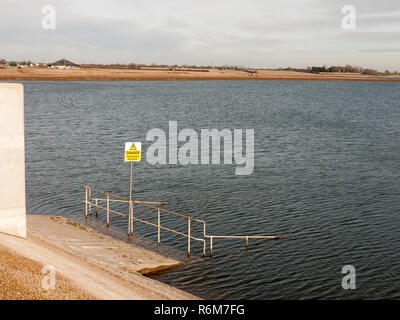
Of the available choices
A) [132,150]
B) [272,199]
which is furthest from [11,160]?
[272,199]

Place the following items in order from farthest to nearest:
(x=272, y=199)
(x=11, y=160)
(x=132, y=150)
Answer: (x=272, y=199)
(x=132, y=150)
(x=11, y=160)

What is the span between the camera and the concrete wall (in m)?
19.1

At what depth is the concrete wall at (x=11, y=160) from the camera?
62.7 ft

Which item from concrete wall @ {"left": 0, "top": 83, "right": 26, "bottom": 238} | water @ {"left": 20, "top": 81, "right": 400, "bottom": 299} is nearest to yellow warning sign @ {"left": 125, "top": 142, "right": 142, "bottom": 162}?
water @ {"left": 20, "top": 81, "right": 400, "bottom": 299}

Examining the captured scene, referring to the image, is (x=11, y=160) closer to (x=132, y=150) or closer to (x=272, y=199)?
(x=132, y=150)

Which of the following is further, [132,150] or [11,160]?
[132,150]

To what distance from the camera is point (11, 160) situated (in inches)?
771

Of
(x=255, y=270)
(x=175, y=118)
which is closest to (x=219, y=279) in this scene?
(x=255, y=270)

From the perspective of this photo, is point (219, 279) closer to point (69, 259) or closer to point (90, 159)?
point (69, 259)

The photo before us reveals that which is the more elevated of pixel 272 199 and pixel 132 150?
pixel 132 150

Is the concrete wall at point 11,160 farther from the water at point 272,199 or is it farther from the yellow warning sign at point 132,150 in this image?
the water at point 272,199

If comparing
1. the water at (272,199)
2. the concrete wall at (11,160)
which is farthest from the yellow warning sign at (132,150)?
the concrete wall at (11,160)

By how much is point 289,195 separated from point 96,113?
57.6 metres

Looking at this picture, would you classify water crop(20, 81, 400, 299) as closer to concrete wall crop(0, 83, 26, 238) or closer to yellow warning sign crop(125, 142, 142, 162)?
yellow warning sign crop(125, 142, 142, 162)
